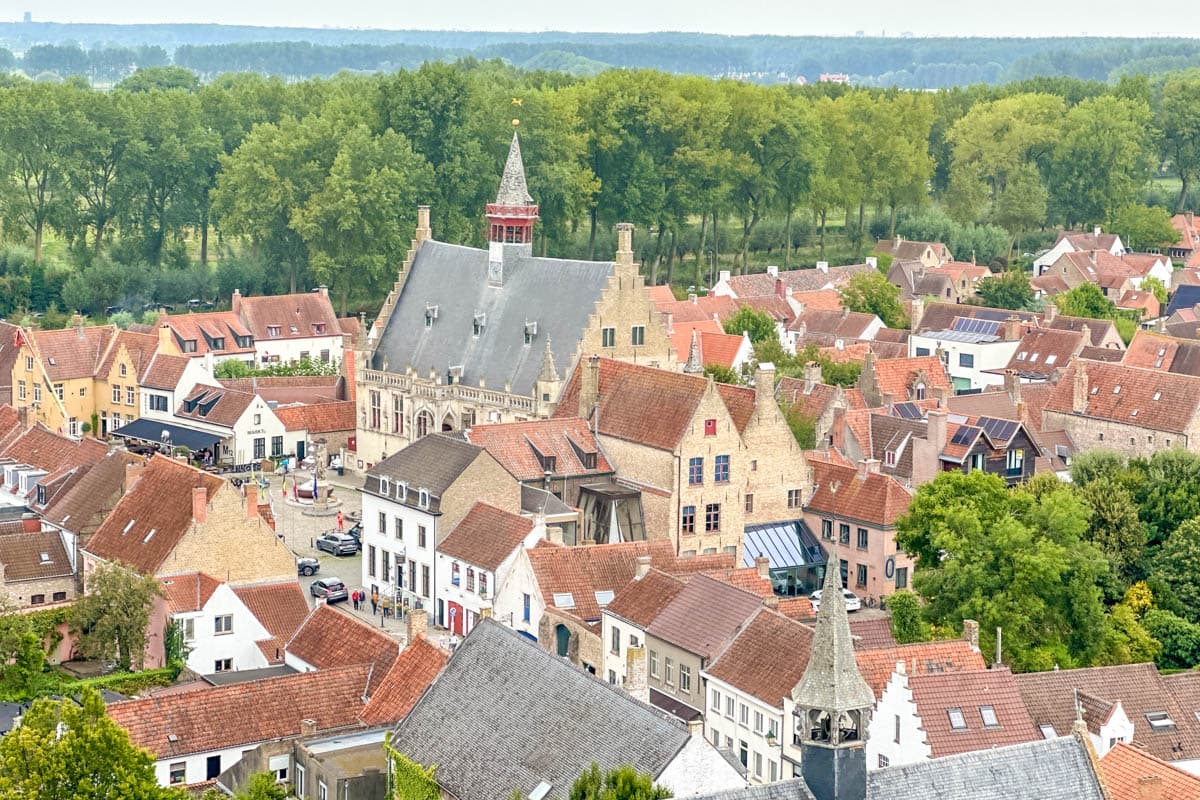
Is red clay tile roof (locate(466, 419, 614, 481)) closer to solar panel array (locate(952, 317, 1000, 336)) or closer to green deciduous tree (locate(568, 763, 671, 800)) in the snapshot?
green deciduous tree (locate(568, 763, 671, 800))

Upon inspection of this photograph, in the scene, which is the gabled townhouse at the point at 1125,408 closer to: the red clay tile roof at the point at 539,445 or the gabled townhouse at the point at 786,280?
the red clay tile roof at the point at 539,445

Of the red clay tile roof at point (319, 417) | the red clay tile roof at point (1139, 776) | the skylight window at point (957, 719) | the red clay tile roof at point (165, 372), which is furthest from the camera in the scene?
the red clay tile roof at point (165, 372)

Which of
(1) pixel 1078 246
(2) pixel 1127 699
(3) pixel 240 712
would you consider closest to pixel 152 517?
(3) pixel 240 712

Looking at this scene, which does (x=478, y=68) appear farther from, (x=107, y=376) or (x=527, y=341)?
(x=527, y=341)

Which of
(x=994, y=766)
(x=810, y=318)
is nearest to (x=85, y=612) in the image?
(x=994, y=766)

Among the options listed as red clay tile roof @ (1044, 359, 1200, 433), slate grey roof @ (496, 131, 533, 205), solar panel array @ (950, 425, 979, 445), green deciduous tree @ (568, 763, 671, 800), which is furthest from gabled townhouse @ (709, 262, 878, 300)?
green deciduous tree @ (568, 763, 671, 800)

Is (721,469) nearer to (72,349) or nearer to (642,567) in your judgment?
(642,567)

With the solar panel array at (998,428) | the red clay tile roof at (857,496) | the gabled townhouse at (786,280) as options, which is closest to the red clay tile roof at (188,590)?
the red clay tile roof at (857,496)
